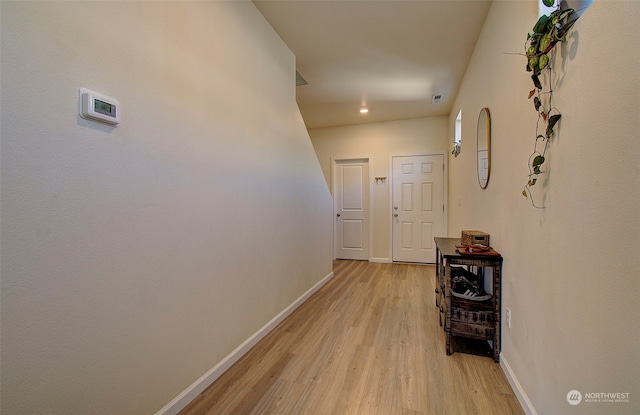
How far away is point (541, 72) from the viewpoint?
1.25 meters

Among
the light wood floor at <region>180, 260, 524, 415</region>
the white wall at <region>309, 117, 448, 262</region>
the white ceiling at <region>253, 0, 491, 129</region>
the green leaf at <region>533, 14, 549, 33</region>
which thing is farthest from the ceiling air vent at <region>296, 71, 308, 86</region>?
the light wood floor at <region>180, 260, 524, 415</region>

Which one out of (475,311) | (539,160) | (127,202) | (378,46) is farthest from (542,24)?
(127,202)

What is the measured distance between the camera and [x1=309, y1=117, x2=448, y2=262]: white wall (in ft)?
16.0

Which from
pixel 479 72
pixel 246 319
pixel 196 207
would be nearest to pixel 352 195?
pixel 479 72

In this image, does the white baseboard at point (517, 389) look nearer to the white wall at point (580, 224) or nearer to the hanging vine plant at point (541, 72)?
the white wall at point (580, 224)

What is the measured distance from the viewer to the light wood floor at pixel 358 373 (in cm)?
146

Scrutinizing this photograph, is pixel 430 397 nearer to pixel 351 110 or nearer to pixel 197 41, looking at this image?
pixel 197 41

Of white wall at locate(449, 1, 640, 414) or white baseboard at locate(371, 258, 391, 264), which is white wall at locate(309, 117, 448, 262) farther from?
white wall at locate(449, 1, 640, 414)

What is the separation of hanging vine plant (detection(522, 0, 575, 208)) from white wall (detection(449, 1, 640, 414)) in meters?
0.05

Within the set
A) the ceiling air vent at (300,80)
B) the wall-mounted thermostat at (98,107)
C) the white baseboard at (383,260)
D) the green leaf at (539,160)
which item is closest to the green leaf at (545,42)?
the green leaf at (539,160)

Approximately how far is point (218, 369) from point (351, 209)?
3998 millimetres

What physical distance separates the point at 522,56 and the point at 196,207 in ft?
6.62

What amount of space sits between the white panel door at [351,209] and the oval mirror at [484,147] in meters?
2.90

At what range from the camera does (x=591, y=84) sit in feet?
3.00
